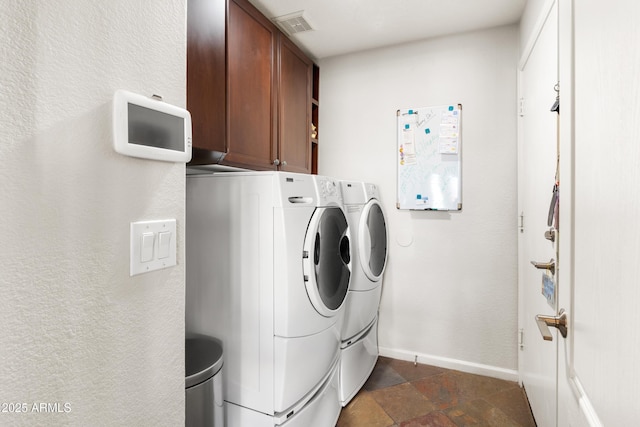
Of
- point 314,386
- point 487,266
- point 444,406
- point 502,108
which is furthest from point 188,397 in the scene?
point 502,108

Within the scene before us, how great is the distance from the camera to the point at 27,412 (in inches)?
21.6

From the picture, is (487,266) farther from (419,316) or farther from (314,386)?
(314,386)

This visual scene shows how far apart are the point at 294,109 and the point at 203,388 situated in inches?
74.9

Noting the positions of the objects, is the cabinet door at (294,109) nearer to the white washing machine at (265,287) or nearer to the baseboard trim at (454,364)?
the white washing machine at (265,287)

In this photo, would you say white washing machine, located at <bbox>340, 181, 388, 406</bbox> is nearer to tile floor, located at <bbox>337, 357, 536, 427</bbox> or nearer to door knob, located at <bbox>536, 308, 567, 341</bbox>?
tile floor, located at <bbox>337, 357, 536, 427</bbox>

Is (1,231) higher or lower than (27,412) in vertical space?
higher

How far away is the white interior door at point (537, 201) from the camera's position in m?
1.41

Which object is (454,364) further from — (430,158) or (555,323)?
(555,323)

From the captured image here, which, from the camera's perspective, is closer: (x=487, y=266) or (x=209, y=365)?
(x=209, y=365)

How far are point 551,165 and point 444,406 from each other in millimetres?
1525

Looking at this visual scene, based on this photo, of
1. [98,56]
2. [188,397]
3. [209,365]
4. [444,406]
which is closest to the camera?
[98,56]

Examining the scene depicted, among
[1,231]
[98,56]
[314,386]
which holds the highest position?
[98,56]

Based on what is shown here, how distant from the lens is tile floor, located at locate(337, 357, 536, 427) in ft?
6.02

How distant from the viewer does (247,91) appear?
188 centimetres
